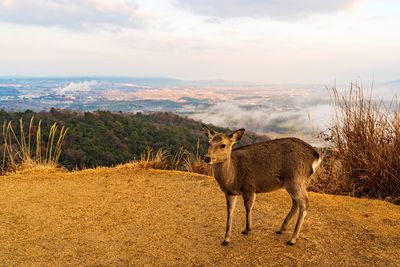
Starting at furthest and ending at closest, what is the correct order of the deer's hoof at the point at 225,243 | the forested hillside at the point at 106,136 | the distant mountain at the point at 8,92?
the distant mountain at the point at 8,92 < the forested hillside at the point at 106,136 < the deer's hoof at the point at 225,243

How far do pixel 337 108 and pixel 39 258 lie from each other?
6262 millimetres

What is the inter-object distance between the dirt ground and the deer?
448 mm

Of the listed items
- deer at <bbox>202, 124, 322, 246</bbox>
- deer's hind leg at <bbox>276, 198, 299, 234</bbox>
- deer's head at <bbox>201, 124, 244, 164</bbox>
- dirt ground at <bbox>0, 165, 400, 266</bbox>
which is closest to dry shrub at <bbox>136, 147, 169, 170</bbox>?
dirt ground at <bbox>0, 165, 400, 266</bbox>

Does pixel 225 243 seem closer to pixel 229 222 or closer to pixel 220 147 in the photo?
pixel 229 222

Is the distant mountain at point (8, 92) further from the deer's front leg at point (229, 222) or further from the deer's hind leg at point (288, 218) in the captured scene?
the deer's hind leg at point (288, 218)

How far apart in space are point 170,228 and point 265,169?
171 centimetres

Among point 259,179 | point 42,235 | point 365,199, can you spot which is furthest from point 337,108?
point 42,235

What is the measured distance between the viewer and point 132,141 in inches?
1137

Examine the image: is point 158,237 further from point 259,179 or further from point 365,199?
point 365,199

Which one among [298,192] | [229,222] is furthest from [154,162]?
[298,192]

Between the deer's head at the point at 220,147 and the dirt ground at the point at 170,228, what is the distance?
1170 mm

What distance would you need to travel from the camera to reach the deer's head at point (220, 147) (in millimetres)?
4973

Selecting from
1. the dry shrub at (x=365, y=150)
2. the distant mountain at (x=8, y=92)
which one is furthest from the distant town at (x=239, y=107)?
the distant mountain at (x=8, y=92)

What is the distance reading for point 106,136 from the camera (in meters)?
29.7
